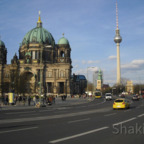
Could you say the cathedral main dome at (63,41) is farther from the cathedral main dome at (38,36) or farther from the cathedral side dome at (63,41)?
the cathedral main dome at (38,36)

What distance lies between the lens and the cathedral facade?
100m

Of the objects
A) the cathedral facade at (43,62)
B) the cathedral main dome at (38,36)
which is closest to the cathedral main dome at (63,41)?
the cathedral facade at (43,62)

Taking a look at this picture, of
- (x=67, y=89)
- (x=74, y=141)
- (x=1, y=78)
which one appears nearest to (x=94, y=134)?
(x=74, y=141)

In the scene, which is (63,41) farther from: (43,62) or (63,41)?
(43,62)

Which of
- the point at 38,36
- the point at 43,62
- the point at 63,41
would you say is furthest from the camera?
the point at 38,36

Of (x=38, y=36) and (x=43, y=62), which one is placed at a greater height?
(x=38, y=36)

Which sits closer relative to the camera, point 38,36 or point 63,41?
point 63,41

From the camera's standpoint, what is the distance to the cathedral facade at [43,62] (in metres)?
100

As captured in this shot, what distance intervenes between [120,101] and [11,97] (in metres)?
18.9

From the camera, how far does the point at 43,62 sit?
103 metres

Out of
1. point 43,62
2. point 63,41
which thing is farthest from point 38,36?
point 43,62

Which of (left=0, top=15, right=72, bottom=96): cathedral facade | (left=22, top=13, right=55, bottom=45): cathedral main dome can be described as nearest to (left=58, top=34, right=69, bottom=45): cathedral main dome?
(left=0, top=15, right=72, bottom=96): cathedral facade

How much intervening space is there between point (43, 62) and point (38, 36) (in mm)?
14402

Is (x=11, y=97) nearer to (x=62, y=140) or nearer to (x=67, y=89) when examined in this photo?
(x=62, y=140)
